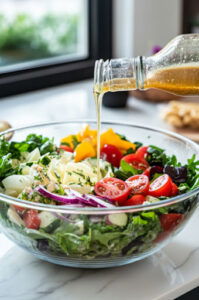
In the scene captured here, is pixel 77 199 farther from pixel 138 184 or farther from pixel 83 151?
pixel 83 151

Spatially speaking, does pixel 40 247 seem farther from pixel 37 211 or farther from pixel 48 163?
pixel 48 163

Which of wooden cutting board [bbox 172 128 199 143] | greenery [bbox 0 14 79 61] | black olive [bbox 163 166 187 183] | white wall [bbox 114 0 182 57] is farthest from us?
greenery [bbox 0 14 79 61]

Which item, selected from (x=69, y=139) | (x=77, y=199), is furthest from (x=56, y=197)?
(x=69, y=139)

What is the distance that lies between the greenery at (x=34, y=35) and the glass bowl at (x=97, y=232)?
2098mm

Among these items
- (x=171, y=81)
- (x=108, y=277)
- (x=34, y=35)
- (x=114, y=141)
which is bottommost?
(x=34, y=35)

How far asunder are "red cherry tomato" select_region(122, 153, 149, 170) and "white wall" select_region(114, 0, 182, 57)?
1.23 meters

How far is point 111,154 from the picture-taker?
4.23ft

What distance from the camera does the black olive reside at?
114 centimetres

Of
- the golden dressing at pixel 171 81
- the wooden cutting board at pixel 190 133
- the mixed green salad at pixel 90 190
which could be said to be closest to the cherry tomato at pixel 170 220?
the mixed green salad at pixel 90 190

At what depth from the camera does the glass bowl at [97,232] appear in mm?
929

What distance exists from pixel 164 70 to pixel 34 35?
2349mm

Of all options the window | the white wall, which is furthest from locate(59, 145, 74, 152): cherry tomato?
the white wall

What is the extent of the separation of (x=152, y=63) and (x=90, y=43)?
4.35 feet

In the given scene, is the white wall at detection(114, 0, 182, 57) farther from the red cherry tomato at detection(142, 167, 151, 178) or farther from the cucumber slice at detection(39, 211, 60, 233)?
the cucumber slice at detection(39, 211, 60, 233)
